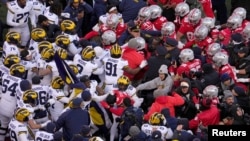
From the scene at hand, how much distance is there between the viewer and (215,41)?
1739 cm

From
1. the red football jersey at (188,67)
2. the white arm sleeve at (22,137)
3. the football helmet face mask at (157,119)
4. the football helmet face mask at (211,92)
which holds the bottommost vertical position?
the white arm sleeve at (22,137)

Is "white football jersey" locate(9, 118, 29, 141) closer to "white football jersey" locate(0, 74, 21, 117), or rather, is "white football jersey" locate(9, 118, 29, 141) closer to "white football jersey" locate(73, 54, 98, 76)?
"white football jersey" locate(0, 74, 21, 117)

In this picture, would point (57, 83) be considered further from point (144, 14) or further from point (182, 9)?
point (182, 9)

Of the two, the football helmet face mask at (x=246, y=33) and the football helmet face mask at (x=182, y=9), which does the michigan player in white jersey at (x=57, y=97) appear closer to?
the football helmet face mask at (x=182, y=9)

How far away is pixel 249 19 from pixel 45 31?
441cm

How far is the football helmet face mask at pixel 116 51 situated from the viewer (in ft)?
52.3

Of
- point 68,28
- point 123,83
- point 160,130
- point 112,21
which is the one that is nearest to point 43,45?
point 68,28

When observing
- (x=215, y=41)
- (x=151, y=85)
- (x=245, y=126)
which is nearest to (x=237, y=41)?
(x=215, y=41)

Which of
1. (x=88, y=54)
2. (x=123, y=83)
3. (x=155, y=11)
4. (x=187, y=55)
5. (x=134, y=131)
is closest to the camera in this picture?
(x=134, y=131)

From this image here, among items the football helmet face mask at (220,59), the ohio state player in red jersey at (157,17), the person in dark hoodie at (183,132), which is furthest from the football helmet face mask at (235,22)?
the person in dark hoodie at (183,132)

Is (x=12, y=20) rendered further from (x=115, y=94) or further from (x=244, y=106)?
(x=244, y=106)

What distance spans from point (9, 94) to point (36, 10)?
3639mm

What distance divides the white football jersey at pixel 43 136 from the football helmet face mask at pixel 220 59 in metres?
3.75

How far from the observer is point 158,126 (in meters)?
14.0
